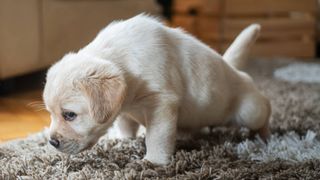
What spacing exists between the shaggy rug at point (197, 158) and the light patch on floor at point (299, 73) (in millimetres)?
958

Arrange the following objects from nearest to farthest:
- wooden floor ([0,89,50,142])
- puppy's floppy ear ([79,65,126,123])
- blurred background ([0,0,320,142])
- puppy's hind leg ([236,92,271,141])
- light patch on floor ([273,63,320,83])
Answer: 1. puppy's floppy ear ([79,65,126,123])
2. puppy's hind leg ([236,92,271,141])
3. wooden floor ([0,89,50,142])
4. blurred background ([0,0,320,142])
5. light patch on floor ([273,63,320,83])

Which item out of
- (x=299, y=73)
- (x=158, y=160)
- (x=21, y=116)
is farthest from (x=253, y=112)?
(x=299, y=73)

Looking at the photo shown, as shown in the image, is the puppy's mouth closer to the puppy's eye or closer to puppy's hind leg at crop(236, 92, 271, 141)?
the puppy's eye

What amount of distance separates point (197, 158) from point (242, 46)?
21.0 inches

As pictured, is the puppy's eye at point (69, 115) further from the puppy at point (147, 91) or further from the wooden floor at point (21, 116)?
the wooden floor at point (21, 116)

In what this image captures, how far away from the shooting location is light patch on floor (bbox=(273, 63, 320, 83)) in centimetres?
275

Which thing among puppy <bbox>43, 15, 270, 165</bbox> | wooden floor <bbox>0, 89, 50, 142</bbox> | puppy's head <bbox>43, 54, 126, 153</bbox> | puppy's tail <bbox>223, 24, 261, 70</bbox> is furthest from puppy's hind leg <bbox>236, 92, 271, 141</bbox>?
wooden floor <bbox>0, 89, 50, 142</bbox>

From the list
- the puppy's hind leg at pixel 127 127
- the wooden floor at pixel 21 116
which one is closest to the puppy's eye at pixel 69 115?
the puppy's hind leg at pixel 127 127

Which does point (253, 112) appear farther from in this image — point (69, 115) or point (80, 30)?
point (80, 30)

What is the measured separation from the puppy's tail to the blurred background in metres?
0.73

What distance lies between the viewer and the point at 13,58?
2420mm

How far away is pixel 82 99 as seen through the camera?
4.12 ft

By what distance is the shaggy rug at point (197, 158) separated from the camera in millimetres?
1251

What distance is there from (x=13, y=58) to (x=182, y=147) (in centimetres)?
121
